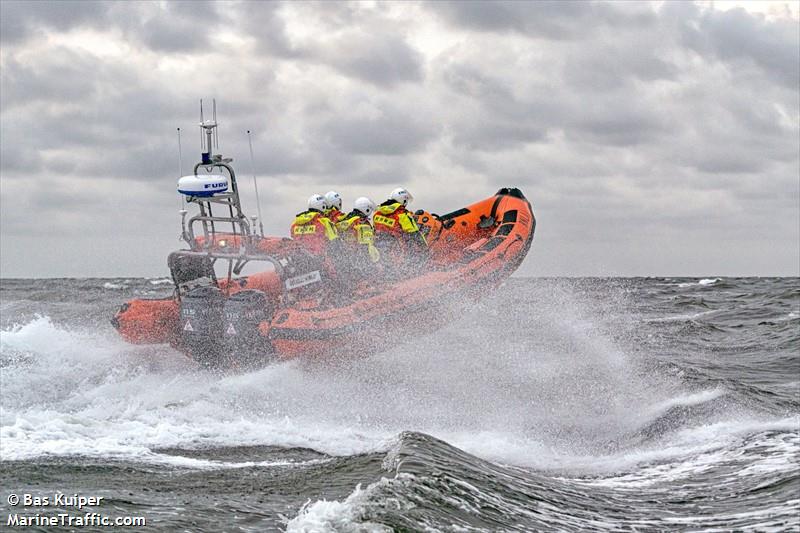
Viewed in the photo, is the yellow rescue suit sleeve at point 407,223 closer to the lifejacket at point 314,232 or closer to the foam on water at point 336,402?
the lifejacket at point 314,232

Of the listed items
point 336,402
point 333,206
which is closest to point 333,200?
point 333,206

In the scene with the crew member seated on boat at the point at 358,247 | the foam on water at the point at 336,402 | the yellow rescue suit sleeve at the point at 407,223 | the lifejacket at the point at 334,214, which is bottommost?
the foam on water at the point at 336,402

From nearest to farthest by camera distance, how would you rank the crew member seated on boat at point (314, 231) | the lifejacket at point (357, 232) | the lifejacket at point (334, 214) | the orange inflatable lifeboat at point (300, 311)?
the orange inflatable lifeboat at point (300, 311) → the crew member seated on boat at point (314, 231) → the lifejacket at point (357, 232) → the lifejacket at point (334, 214)

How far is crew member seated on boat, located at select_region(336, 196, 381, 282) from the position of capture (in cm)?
920

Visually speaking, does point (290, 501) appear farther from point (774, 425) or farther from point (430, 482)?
point (774, 425)

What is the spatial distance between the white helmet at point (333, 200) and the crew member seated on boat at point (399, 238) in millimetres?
413

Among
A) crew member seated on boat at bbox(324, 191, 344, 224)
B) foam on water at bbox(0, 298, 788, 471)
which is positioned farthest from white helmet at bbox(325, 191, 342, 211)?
foam on water at bbox(0, 298, 788, 471)

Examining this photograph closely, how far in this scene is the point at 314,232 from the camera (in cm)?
912

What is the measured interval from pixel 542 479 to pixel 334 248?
4.30 metres

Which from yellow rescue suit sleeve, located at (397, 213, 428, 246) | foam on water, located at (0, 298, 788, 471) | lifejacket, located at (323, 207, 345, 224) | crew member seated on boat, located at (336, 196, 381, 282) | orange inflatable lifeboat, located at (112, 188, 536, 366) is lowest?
foam on water, located at (0, 298, 788, 471)

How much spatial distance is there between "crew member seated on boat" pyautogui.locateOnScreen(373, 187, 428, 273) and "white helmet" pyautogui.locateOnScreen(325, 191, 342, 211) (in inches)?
16.3

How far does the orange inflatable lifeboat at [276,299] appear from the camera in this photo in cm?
878

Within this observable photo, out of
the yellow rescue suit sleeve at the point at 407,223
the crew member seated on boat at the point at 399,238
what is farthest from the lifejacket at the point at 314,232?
the yellow rescue suit sleeve at the point at 407,223

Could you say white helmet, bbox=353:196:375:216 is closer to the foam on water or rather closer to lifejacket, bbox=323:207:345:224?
lifejacket, bbox=323:207:345:224
